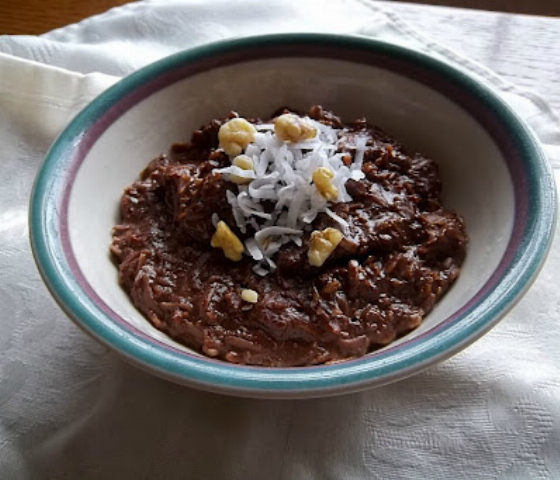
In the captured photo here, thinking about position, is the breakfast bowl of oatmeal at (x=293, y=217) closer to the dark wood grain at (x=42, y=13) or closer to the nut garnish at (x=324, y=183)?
the nut garnish at (x=324, y=183)

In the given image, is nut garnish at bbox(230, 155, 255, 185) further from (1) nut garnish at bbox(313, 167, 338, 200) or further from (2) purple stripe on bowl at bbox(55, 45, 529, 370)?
(2) purple stripe on bowl at bbox(55, 45, 529, 370)

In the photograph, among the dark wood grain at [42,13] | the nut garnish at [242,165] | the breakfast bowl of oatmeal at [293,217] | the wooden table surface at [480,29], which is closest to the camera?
the breakfast bowl of oatmeal at [293,217]

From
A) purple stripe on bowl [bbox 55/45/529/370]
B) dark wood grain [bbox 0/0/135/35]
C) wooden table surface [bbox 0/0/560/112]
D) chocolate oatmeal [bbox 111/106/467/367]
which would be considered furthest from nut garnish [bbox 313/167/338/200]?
dark wood grain [bbox 0/0/135/35]

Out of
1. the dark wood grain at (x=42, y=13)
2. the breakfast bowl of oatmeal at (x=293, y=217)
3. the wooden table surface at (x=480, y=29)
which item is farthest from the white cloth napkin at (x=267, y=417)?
the dark wood grain at (x=42, y=13)

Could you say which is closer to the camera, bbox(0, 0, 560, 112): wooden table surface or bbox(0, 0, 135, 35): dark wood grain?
bbox(0, 0, 560, 112): wooden table surface

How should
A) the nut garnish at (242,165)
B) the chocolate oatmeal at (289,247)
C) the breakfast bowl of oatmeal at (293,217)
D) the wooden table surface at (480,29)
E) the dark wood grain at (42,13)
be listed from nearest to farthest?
the breakfast bowl of oatmeal at (293,217) → the chocolate oatmeal at (289,247) → the nut garnish at (242,165) → the wooden table surface at (480,29) → the dark wood grain at (42,13)

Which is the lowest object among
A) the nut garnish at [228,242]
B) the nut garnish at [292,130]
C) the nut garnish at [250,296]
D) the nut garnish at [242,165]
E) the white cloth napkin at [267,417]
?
the white cloth napkin at [267,417]

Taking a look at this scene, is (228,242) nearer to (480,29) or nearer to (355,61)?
(355,61)
